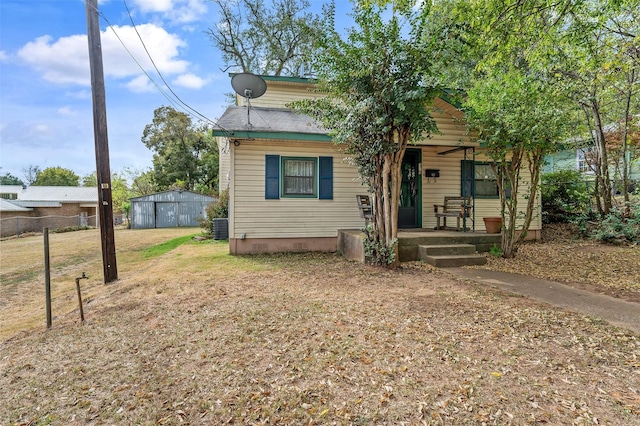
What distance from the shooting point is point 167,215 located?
22047 millimetres

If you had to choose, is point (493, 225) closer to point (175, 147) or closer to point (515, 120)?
point (515, 120)

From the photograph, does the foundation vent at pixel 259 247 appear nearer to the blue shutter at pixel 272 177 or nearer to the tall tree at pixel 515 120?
the blue shutter at pixel 272 177

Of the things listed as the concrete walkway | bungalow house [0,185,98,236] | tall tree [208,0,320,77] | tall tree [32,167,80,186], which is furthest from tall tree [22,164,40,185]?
the concrete walkway

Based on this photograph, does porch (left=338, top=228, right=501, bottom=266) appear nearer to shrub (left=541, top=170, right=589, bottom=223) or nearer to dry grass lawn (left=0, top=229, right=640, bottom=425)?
dry grass lawn (left=0, top=229, right=640, bottom=425)

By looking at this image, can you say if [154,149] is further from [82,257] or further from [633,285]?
[633,285]

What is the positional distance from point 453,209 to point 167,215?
66.0ft

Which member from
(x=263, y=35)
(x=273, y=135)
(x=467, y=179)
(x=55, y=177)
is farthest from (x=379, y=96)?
(x=55, y=177)

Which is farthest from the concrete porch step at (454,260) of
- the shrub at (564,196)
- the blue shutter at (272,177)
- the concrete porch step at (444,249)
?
the shrub at (564,196)

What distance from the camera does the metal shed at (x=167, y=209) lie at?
2147 cm

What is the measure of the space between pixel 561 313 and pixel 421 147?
5782mm

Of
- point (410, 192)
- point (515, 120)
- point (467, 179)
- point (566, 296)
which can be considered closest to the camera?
point (566, 296)

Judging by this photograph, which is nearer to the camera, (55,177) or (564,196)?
(564,196)

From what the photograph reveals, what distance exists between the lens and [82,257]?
30.8ft

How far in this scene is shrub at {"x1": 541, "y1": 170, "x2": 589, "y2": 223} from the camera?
961cm
